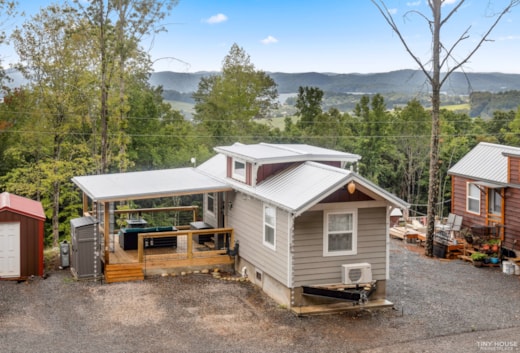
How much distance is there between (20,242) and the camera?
1526 centimetres

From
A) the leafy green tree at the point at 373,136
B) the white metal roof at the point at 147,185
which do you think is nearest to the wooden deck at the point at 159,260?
the white metal roof at the point at 147,185

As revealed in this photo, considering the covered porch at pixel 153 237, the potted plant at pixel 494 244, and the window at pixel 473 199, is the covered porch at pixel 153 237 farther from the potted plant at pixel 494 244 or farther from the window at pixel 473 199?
the window at pixel 473 199

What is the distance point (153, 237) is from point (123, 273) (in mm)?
1348

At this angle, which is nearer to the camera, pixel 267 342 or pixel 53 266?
pixel 267 342

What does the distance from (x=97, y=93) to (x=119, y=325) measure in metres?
17.4

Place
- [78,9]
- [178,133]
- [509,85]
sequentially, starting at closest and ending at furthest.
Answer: [78,9]
[178,133]
[509,85]

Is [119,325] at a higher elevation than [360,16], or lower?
lower

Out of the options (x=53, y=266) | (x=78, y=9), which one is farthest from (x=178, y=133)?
(x=53, y=266)

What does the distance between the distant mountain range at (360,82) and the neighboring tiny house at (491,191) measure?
26.9 metres

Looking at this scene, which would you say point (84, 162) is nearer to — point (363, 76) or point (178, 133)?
point (178, 133)

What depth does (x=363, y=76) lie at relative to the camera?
59.6m

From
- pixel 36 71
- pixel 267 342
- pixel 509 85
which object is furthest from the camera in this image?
pixel 509 85

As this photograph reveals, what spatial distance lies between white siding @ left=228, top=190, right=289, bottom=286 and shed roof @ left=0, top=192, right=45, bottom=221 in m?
5.17

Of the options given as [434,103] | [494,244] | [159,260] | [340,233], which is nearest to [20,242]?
[159,260]
